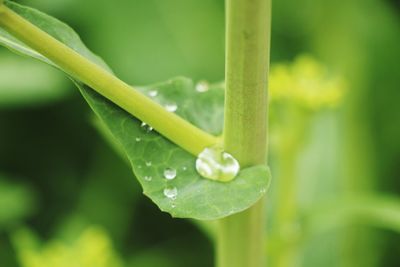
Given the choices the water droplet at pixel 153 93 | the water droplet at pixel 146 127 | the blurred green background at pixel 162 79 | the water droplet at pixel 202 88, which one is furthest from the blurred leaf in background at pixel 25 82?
the water droplet at pixel 146 127

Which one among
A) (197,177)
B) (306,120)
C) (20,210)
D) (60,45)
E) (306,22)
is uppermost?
(60,45)

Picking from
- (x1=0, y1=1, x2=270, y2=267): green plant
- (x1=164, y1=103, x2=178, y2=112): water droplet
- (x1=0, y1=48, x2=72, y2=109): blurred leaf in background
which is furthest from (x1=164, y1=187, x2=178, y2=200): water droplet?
(x1=0, y1=48, x2=72, y2=109): blurred leaf in background

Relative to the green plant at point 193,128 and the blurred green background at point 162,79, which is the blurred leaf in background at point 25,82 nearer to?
the blurred green background at point 162,79

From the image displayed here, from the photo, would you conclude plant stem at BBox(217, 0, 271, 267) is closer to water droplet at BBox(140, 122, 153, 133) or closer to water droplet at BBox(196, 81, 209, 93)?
water droplet at BBox(140, 122, 153, 133)

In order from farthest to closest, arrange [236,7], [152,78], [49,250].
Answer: [152,78]
[49,250]
[236,7]

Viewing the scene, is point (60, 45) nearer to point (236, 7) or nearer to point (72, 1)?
point (236, 7)

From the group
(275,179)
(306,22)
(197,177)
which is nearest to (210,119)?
(197,177)

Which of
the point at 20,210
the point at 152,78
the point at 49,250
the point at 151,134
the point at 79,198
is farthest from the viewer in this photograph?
the point at 152,78
